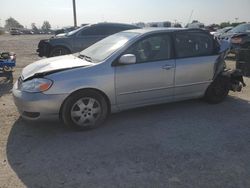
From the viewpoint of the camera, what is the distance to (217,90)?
6.58m

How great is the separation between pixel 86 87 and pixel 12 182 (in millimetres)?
1890

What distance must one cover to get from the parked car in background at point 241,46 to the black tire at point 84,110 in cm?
543

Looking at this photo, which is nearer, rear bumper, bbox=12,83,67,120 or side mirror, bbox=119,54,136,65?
rear bumper, bbox=12,83,67,120

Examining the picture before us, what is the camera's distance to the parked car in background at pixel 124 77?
195 inches

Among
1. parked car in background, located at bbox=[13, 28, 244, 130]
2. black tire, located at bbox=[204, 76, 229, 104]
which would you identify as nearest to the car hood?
parked car in background, located at bbox=[13, 28, 244, 130]

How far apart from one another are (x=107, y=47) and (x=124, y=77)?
0.84 metres

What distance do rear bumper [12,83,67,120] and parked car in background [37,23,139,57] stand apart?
8436 millimetres

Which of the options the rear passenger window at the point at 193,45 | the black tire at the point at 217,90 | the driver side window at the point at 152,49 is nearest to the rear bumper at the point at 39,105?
the driver side window at the point at 152,49

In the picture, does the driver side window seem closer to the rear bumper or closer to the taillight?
the rear bumper

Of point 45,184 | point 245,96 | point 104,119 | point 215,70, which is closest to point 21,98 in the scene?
point 104,119

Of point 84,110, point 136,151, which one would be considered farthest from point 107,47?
point 136,151

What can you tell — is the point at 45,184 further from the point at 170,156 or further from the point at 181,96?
the point at 181,96

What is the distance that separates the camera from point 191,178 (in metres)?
3.73

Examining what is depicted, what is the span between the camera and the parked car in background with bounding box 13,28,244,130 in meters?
4.96
